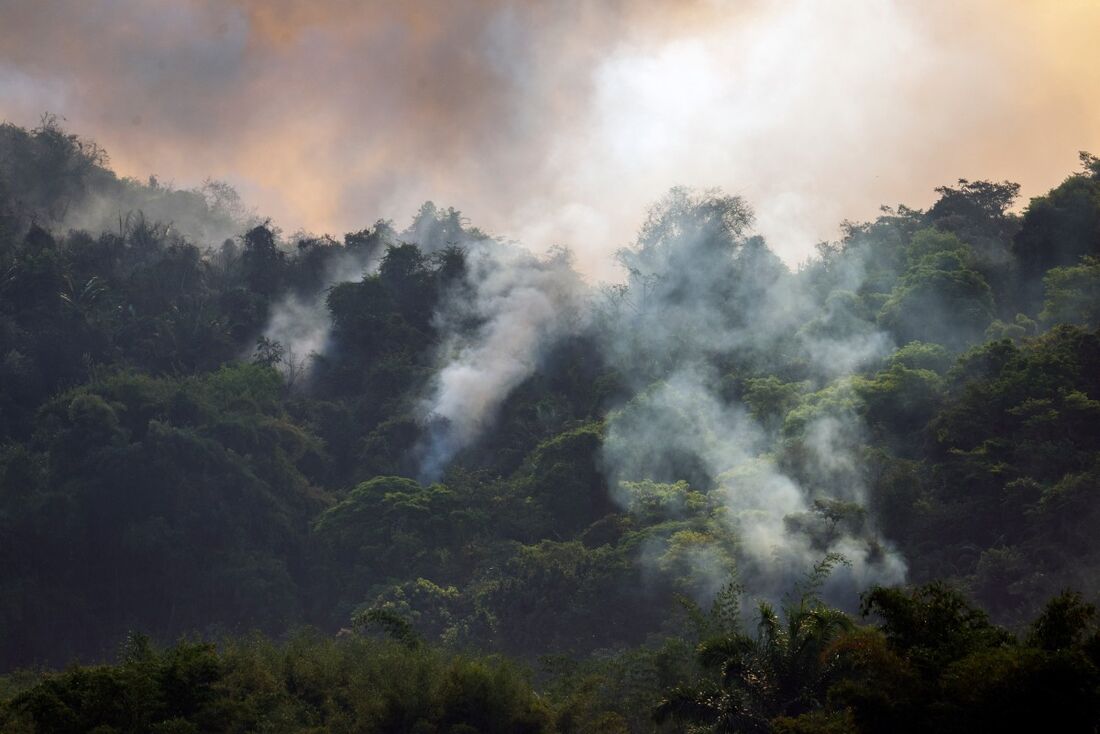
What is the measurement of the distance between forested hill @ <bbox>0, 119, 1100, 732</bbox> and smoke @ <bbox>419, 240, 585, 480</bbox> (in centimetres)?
21

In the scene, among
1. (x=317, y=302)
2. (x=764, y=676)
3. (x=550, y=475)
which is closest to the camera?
(x=764, y=676)

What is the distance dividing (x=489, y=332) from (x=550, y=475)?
15.9m

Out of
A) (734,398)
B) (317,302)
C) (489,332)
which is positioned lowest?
(734,398)

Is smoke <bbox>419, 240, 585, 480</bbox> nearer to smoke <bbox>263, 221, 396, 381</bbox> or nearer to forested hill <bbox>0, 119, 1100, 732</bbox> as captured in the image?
forested hill <bbox>0, 119, 1100, 732</bbox>

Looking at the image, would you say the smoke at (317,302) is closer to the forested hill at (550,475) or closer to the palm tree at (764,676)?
the forested hill at (550,475)

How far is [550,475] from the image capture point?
53125 mm

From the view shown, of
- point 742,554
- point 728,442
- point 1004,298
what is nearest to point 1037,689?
point 742,554

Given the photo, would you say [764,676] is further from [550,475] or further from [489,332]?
[489,332]

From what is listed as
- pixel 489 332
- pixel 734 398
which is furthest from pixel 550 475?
pixel 489 332

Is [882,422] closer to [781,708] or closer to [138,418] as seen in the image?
[781,708]

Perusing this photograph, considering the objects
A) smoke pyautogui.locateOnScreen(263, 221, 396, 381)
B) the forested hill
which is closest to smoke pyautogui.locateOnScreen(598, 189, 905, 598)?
the forested hill

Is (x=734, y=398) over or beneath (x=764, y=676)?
over

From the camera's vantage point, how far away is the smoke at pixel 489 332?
6188 centimetres

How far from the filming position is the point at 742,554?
139 ft
